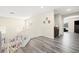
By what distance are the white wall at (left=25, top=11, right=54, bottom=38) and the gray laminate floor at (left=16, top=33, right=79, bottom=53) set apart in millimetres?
157

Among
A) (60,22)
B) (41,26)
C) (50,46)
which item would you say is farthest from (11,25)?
(60,22)

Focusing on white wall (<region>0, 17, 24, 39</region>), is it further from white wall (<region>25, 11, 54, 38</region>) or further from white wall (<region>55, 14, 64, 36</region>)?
white wall (<region>55, 14, 64, 36</region>)

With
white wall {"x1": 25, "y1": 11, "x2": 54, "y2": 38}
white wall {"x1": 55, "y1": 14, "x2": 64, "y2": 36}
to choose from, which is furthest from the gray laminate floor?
white wall {"x1": 55, "y1": 14, "x2": 64, "y2": 36}

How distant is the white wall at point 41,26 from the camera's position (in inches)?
99.3

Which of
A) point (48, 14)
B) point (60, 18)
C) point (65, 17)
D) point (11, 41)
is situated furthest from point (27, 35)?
point (65, 17)

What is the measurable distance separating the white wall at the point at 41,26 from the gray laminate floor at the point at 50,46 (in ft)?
0.51

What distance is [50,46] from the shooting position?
2447mm

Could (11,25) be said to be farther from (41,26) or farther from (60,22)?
(60,22)

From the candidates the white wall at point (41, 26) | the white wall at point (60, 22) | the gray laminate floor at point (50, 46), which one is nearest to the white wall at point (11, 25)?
the white wall at point (41, 26)

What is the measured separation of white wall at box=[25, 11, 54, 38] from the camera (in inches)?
99.3

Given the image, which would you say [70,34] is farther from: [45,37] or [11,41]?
[11,41]

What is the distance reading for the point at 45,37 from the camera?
251 cm
